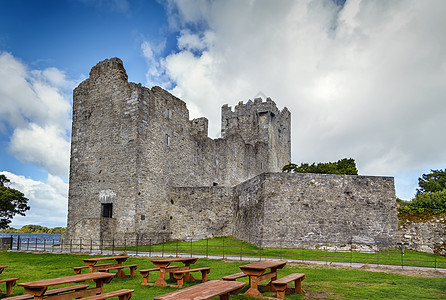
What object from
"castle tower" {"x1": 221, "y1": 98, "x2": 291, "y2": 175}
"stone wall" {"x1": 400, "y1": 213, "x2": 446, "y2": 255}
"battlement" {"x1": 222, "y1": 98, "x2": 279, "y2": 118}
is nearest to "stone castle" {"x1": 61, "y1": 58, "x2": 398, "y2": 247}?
"stone wall" {"x1": 400, "y1": 213, "x2": 446, "y2": 255}

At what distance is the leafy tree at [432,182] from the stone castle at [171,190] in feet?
80.0

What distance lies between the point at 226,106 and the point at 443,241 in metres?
31.4

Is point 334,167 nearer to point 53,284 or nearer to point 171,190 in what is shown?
point 171,190

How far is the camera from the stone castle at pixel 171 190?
20.4 meters

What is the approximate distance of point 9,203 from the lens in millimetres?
29969

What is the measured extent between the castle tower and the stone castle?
44.2 feet

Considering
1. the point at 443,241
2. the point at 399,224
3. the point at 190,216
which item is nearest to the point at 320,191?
the point at 399,224

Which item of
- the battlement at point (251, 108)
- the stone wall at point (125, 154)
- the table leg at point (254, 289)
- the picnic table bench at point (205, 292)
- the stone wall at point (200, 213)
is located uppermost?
the battlement at point (251, 108)

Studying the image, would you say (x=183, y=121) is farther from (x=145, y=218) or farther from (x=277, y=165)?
(x=277, y=165)

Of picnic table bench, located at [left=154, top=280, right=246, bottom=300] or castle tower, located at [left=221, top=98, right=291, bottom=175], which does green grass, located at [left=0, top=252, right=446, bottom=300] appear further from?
castle tower, located at [left=221, top=98, right=291, bottom=175]

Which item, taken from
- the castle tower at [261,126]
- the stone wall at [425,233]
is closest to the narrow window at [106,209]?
the stone wall at [425,233]

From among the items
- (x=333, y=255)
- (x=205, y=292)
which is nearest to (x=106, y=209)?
(x=333, y=255)

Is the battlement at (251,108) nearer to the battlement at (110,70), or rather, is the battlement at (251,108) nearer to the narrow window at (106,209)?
the battlement at (110,70)

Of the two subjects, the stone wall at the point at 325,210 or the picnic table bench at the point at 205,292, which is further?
the stone wall at the point at 325,210
